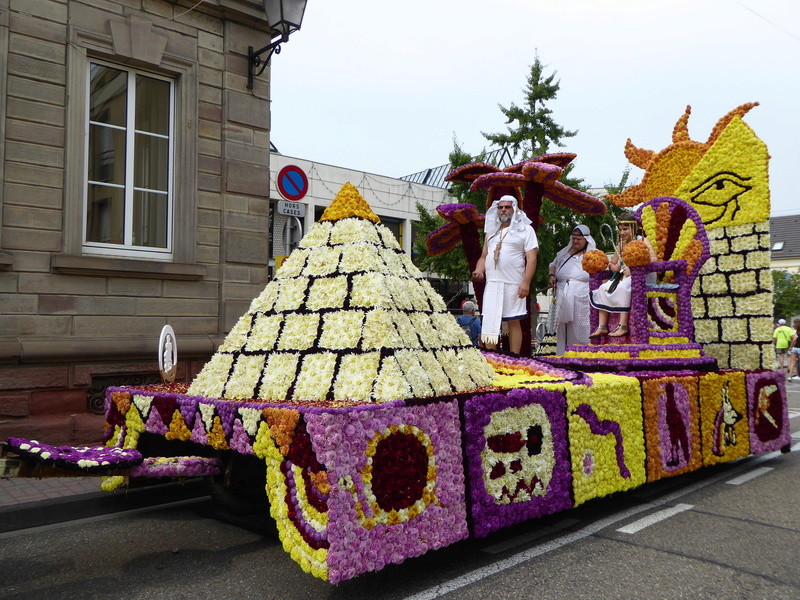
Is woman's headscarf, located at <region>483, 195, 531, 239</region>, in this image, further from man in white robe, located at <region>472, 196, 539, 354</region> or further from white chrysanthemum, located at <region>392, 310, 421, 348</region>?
white chrysanthemum, located at <region>392, 310, 421, 348</region>

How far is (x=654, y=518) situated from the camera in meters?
4.36

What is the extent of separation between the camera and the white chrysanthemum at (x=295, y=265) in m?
3.95

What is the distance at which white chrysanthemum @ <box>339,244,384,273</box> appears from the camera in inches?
144

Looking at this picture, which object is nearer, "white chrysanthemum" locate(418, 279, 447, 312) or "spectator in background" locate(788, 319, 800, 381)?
"white chrysanthemum" locate(418, 279, 447, 312)

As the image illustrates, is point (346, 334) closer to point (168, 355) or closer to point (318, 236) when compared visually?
point (318, 236)

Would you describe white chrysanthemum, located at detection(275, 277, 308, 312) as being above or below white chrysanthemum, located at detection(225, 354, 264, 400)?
above

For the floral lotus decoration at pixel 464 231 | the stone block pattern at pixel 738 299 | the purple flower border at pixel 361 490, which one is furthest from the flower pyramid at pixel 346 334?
the stone block pattern at pixel 738 299

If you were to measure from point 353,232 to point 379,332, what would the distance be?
75 cm

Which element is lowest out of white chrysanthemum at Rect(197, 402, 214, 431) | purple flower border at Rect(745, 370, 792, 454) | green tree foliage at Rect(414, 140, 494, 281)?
purple flower border at Rect(745, 370, 792, 454)

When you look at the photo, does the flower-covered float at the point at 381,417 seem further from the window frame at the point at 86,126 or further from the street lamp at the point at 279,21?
the street lamp at the point at 279,21

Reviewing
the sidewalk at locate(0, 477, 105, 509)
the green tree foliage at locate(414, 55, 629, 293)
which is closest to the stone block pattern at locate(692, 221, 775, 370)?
the sidewalk at locate(0, 477, 105, 509)

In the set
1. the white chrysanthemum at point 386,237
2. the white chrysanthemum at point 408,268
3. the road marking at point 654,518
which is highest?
the white chrysanthemum at point 386,237

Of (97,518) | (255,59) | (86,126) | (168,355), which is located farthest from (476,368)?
(255,59)

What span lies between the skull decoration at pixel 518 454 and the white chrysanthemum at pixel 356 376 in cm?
67
